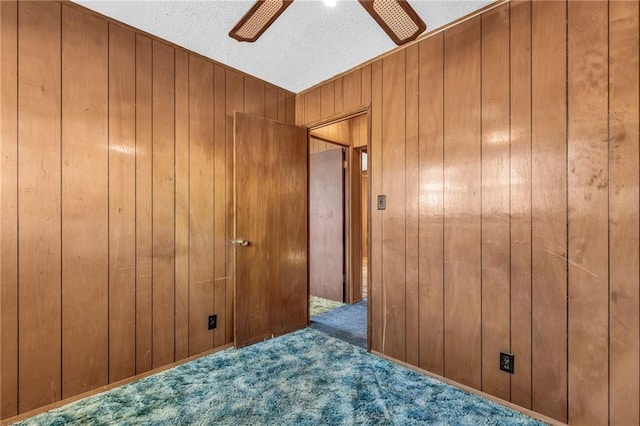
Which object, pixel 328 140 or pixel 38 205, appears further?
pixel 328 140

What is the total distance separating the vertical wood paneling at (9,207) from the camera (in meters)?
1.69

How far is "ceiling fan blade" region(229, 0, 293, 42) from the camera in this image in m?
1.57

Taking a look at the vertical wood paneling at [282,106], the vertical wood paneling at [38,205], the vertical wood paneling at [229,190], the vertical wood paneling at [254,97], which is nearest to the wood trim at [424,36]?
the vertical wood paneling at [282,106]

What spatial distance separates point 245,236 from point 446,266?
1681 mm

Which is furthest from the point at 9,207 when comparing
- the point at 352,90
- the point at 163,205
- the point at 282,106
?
the point at 352,90

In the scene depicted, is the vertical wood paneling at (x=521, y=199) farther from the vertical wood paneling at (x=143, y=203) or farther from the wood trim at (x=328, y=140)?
the vertical wood paneling at (x=143, y=203)

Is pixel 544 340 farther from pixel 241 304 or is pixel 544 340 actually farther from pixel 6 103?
pixel 6 103

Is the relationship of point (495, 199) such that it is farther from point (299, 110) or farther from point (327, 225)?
point (327, 225)

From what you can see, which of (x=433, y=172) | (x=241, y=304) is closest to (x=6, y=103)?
(x=241, y=304)

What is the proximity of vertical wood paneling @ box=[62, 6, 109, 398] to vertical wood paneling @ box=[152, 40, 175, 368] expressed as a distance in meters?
0.31

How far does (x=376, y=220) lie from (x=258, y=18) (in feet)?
5.52

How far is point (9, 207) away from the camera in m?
1.70

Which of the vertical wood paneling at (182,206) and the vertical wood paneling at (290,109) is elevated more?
the vertical wood paneling at (290,109)

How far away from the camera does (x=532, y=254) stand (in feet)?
5.85
